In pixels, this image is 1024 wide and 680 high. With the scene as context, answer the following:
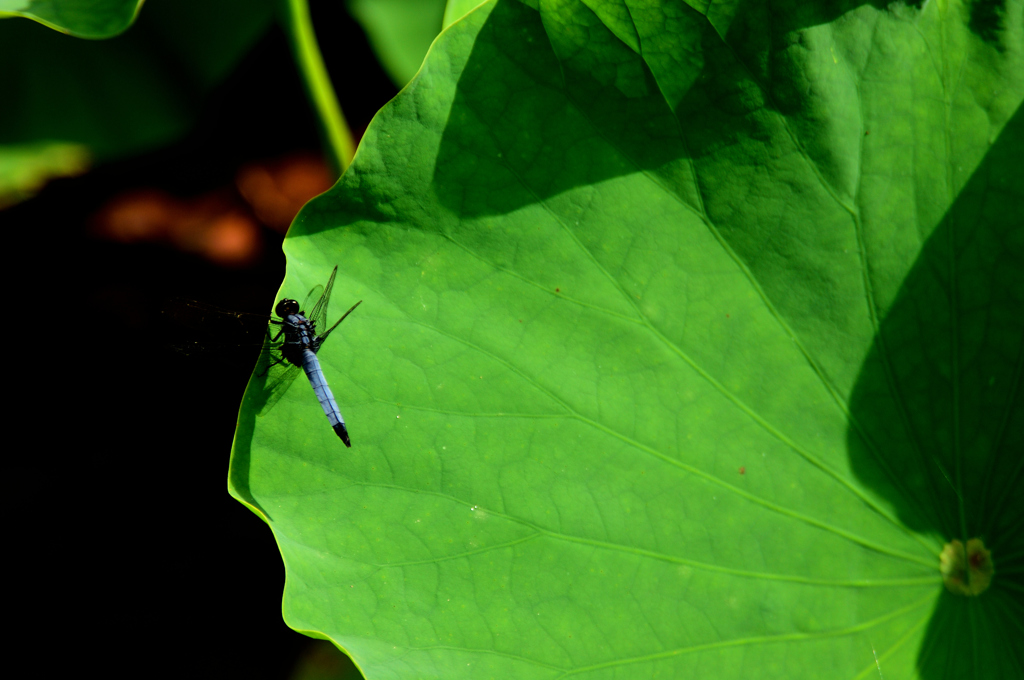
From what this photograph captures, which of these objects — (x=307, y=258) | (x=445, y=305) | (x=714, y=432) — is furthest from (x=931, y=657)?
(x=307, y=258)

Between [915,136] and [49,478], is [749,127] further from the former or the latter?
[49,478]

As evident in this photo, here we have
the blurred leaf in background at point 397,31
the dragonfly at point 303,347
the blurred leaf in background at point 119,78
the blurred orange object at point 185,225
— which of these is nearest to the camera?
the dragonfly at point 303,347

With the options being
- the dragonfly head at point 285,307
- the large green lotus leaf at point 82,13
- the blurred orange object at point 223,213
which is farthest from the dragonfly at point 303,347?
the blurred orange object at point 223,213

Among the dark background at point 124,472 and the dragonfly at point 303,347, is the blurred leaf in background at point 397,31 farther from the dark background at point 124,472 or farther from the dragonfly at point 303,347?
the dragonfly at point 303,347

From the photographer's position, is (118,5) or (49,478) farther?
(49,478)

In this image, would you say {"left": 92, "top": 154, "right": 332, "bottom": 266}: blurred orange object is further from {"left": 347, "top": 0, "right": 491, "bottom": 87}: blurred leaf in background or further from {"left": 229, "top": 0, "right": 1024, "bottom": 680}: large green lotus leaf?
{"left": 229, "top": 0, "right": 1024, "bottom": 680}: large green lotus leaf
